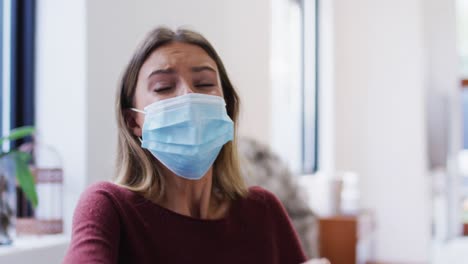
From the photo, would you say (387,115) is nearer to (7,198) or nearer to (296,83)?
(296,83)

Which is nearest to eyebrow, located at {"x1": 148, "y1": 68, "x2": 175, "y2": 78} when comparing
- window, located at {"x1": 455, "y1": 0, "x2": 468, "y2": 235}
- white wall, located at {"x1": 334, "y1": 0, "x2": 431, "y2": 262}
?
white wall, located at {"x1": 334, "y1": 0, "x2": 431, "y2": 262}

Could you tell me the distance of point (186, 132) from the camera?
1208 mm

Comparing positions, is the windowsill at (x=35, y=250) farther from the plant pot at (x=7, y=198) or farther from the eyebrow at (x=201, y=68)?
the eyebrow at (x=201, y=68)

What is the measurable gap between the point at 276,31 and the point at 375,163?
5.25 feet

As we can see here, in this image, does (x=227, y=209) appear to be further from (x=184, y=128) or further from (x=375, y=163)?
(x=375, y=163)

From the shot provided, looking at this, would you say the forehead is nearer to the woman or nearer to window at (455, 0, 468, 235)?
the woman

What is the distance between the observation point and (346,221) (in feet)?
10.3

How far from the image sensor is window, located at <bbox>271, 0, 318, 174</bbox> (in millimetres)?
3879

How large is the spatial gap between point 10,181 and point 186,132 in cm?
70

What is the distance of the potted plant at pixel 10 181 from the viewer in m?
1.60

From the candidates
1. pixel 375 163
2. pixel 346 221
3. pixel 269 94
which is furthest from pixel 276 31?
pixel 375 163

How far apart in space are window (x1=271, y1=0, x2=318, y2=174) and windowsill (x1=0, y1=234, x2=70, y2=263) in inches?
82.2

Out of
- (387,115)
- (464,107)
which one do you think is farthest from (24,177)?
(464,107)

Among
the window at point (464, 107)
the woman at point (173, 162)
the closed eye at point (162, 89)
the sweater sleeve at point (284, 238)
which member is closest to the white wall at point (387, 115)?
the window at point (464, 107)
